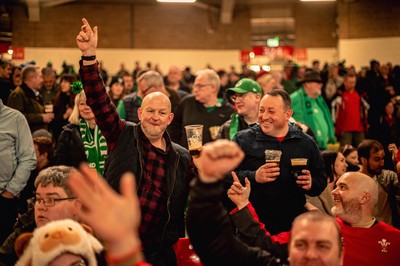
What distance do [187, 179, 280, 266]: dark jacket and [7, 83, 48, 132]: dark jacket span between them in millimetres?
5326

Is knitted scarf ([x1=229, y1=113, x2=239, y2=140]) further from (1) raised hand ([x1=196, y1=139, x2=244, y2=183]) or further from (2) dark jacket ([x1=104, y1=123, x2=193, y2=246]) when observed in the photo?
(1) raised hand ([x1=196, y1=139, x2=244, y2=183])

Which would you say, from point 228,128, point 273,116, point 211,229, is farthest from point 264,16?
point 211,229

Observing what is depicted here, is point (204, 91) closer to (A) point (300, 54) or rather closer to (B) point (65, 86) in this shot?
(B) point (65, 86)

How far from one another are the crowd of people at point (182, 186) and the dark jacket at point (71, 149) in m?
0.01

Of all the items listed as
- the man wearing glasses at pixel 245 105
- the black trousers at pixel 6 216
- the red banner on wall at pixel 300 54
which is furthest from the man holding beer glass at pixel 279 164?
the red banner on wall at pixel 300 54

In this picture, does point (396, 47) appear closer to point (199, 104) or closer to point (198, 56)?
point (198, 56)

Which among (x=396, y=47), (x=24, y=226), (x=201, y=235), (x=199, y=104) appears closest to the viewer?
(x=201, y=235)

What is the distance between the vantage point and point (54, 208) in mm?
3904

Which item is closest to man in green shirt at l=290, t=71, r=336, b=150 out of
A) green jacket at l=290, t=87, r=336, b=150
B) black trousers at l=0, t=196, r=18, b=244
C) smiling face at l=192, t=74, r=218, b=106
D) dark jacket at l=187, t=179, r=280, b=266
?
green jacket at l=290, t=87, r=336, b=150

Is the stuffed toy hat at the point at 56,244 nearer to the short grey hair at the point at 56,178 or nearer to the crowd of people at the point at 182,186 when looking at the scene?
the crowd of people at the point at 182,186

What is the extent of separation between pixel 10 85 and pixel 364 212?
19.5 feet

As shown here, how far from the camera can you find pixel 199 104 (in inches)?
282

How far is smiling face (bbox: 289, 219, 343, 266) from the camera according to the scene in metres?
3.13

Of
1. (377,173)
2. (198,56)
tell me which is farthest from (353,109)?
(198,56)
